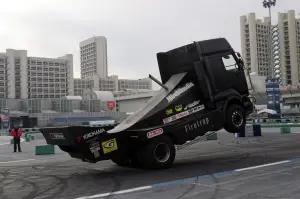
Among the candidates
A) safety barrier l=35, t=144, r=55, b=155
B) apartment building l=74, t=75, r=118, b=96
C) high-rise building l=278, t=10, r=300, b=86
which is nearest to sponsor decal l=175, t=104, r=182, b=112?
safety barrier l=35, t=144, r=55, b=155

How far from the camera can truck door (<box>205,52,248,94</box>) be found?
1170cm

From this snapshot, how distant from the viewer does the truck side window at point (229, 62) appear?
1204cm

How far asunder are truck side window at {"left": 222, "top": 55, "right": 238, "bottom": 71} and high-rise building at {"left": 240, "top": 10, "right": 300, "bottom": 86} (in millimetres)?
128514

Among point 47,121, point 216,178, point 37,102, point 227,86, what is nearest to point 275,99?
point 227,86

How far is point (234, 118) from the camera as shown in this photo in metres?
12.0

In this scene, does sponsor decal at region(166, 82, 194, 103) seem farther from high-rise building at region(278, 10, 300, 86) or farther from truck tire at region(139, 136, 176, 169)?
high-rise building at region(278, 10, 300, 86)

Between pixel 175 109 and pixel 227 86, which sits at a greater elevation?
pixel 227 86

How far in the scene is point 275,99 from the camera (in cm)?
4662

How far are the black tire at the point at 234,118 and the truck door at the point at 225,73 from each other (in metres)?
0.65

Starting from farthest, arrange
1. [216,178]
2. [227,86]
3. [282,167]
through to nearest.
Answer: [227,86], [282,167], [216,178]

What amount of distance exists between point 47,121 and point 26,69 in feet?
204

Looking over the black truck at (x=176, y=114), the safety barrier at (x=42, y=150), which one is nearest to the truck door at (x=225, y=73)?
the black truck at (x=176, y=114)

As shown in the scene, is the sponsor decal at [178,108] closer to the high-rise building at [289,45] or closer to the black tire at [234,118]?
the black tire at [234,118]

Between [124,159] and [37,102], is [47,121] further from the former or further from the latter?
[124,159]
